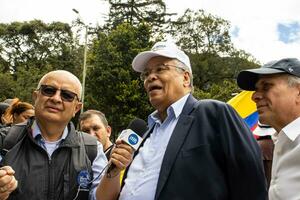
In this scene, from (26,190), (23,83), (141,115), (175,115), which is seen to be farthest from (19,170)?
(23,83)

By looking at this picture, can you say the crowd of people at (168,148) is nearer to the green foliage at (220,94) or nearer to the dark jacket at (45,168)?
the dark jacket at (45,168)

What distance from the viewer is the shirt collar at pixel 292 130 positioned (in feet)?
8.91

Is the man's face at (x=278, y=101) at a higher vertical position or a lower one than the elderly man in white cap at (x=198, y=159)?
higher

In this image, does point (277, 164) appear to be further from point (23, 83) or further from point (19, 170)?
point (23, 83)

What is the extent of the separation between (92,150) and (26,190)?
0.57 m

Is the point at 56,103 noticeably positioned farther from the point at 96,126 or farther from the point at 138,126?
the point at 96,126

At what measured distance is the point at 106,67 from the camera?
26656 millimetres

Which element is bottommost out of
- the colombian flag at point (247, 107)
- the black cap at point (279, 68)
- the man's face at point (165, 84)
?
the colombian flag at point (247, 107)

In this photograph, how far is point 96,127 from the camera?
5.92 metres

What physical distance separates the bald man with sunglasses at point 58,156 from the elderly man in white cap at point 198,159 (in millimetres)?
221

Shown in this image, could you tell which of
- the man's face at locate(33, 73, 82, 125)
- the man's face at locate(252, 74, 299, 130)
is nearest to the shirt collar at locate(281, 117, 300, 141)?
the man's face at locate(252, 74, 299, 130)

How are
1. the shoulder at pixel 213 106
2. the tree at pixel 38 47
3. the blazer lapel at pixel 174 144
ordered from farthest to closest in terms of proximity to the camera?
the tree at pixel 38 47 → the shoulder at pixel 213 106 → the blazer lapel at pixel 174 144

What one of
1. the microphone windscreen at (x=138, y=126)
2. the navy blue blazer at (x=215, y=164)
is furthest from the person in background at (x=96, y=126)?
the navy blue blazer at (x=215, y=164)

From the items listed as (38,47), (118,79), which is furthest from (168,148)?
(38,47)
